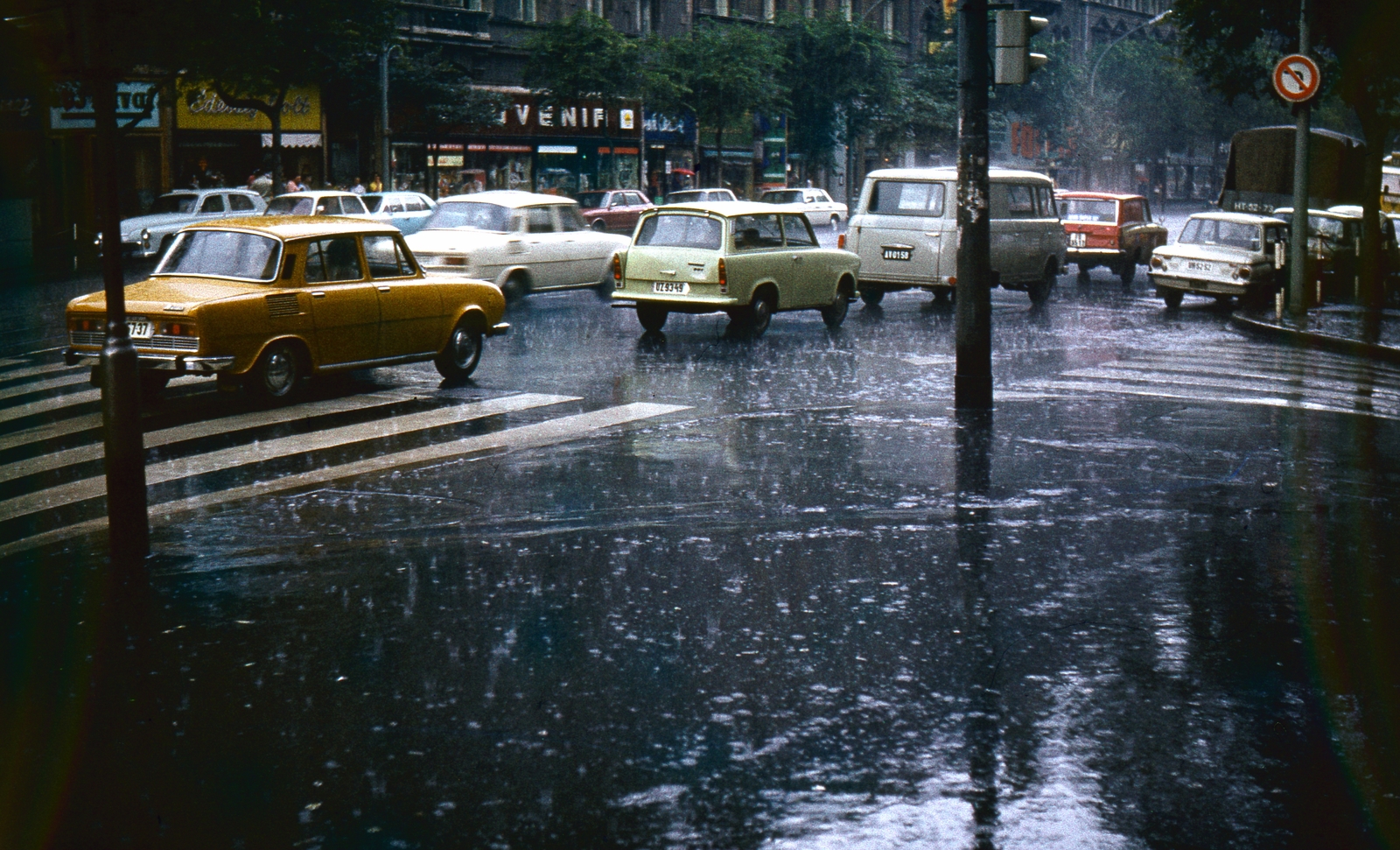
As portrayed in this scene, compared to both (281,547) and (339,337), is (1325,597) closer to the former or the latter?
(281,547)

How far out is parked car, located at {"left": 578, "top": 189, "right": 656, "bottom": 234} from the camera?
125ft

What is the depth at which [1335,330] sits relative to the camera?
19.5m

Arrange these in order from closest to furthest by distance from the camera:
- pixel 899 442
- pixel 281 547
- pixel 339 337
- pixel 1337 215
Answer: pixel 281 547
pixel 899 442
pixel 339 337
pixel 1337 215

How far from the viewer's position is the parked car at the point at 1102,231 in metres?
29.3

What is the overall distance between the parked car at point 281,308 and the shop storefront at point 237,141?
2476 centimetres

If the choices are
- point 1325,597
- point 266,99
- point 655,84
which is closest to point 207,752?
point 1325,597

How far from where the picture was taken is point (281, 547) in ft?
24.5

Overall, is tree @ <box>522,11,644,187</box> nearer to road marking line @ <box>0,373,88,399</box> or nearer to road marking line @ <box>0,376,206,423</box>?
road marking line @ <box>0,373,88,399</box>

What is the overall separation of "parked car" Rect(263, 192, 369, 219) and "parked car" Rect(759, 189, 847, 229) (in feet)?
73.7

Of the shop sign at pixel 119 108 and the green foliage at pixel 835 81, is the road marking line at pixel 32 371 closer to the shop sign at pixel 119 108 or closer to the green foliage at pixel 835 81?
the shop sign at pixel 119 108

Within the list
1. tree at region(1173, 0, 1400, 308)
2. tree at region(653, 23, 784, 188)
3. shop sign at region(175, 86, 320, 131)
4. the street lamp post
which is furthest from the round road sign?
tree at region(653, 23, 784, 188)

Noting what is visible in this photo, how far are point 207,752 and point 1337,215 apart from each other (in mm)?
26224

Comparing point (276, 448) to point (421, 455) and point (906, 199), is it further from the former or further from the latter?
point (906, 199)

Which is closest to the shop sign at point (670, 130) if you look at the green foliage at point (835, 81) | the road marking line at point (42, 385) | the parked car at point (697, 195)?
the green foliage at point (835, 81)
